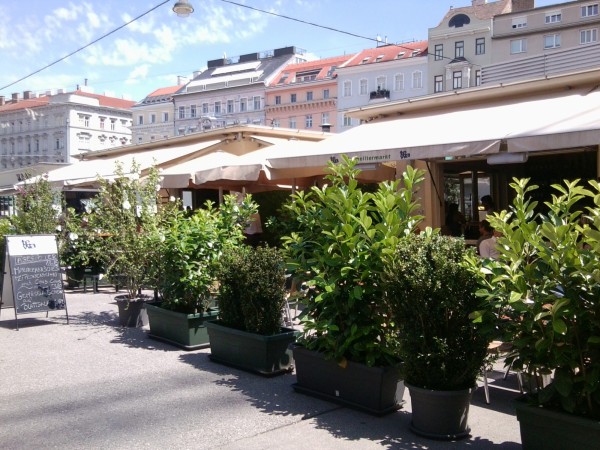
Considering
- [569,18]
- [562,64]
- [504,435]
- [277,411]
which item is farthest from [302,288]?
[569,18]

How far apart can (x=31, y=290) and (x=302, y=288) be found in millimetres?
4817

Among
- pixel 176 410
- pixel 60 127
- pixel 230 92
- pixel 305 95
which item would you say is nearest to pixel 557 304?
pixel 176 410

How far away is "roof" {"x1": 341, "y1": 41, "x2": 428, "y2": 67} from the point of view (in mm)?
60094

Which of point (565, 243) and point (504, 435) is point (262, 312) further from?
point (565, 243)

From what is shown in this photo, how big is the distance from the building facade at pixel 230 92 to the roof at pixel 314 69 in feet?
3.85

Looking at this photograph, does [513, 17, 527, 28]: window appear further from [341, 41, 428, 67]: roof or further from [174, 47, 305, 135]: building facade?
[174, 47, 305, 135]: building facade

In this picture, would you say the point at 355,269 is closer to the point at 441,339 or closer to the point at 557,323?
the point at 441,339

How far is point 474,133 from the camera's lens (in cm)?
743

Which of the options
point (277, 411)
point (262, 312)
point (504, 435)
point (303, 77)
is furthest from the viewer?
point (303, 77)

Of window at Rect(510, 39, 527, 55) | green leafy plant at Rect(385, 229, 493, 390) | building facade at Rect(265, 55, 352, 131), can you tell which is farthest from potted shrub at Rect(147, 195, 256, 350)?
building facade at Rect(265, 55, 352, 131)

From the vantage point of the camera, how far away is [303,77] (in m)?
68.8

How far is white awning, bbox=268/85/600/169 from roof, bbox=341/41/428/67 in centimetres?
5266

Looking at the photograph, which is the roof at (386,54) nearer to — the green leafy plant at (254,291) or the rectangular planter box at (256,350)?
the green leafy plant at (254,291)

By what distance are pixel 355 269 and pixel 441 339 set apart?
0.94 metres
